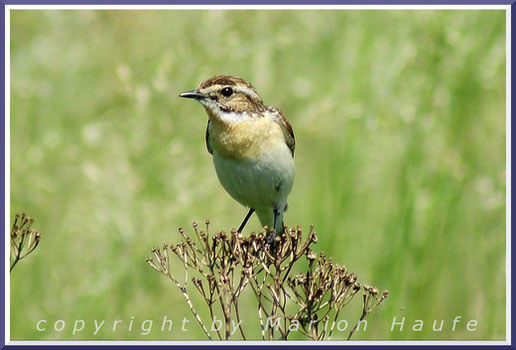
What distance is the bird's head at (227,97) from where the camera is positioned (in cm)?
565

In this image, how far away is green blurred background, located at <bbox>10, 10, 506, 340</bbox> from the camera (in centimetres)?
614

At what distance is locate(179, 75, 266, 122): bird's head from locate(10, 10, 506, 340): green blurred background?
0.49m

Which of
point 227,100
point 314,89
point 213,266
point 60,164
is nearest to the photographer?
point 213,266

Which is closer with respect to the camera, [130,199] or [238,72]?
[130,199]

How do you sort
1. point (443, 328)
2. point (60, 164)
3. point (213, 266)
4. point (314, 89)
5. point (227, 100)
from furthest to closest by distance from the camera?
point (314, 89)
point (60, 164)
point (443, 328)
point (227, 100)
point (213, 266)

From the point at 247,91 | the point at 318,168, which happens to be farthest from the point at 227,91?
the point at 318,168

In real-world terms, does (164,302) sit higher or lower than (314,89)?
lower

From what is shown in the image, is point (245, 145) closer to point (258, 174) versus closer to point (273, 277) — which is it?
point (258, 174)

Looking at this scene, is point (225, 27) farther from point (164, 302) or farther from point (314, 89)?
point (164, 302)

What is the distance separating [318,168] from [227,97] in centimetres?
152

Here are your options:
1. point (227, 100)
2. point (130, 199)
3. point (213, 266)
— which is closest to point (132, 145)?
point (130, 199)

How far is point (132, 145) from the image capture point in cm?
637

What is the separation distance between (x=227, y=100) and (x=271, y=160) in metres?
0.48

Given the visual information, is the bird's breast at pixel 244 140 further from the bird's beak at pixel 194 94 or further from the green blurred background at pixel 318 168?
the green blurred background at pixel 318 168
